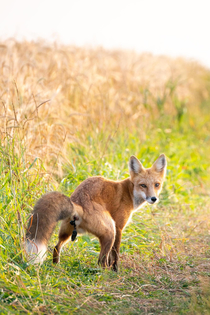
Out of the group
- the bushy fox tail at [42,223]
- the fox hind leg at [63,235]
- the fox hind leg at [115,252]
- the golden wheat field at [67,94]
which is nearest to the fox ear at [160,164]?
the fox hind leg at [115,252]

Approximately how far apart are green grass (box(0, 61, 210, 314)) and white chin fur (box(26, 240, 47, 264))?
0.20ft

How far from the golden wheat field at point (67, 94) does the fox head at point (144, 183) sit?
47.4 inches

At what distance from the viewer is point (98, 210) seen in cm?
424

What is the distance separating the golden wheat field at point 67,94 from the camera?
5.73 meters

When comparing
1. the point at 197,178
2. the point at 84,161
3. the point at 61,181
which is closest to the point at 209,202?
the point at 197,178

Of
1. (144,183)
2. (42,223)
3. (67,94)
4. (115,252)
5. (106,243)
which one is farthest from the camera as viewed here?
(67,94)

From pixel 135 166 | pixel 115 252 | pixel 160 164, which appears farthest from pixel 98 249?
pixel 160 164

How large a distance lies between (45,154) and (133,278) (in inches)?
93.9

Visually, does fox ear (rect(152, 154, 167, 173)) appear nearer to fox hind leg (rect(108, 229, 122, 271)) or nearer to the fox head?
the fox head

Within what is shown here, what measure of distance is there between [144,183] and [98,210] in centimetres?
93

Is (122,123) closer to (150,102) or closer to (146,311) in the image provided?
(150,102)

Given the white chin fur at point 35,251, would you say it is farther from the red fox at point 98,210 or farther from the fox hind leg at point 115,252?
the fox hind leg at point 115,252

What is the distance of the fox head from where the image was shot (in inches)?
190

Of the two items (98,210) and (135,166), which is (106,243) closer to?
(98,210)
